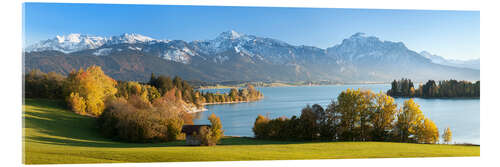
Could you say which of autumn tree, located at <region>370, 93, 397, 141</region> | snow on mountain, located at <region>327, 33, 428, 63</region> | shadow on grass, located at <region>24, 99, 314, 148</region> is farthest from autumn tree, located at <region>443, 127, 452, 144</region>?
shadow on grass, located at <region>24, 99, 314, 148</region>

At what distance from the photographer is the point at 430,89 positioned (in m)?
14.3

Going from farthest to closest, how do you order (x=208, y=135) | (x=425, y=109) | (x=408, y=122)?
(x=425, y=109)
(x=408, y=122)
(x=208, y=135)

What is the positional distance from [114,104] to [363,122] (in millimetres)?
8303

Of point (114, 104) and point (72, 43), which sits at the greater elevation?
point (72, 43)

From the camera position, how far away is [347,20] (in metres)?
11.1

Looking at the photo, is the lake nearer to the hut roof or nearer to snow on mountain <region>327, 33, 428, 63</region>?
snow on mountain <region>327, 33, 428, 63</region>

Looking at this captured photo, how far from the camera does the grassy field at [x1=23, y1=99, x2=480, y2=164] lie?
7871 millimetres

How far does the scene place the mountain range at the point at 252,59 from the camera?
12.2 metres

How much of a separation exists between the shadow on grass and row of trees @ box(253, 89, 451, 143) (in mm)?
987

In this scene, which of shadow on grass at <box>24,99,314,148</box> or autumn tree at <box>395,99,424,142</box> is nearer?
shadow on grass at <box>24,99,314,148</box>

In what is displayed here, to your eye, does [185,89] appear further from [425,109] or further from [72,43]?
[425,109]

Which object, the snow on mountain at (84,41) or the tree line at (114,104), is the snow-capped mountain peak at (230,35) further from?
the tree line at (114,104)

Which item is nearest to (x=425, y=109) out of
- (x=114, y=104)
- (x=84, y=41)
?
(x=114, y=104)

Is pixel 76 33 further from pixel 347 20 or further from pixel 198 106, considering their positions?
pixel 198 106
